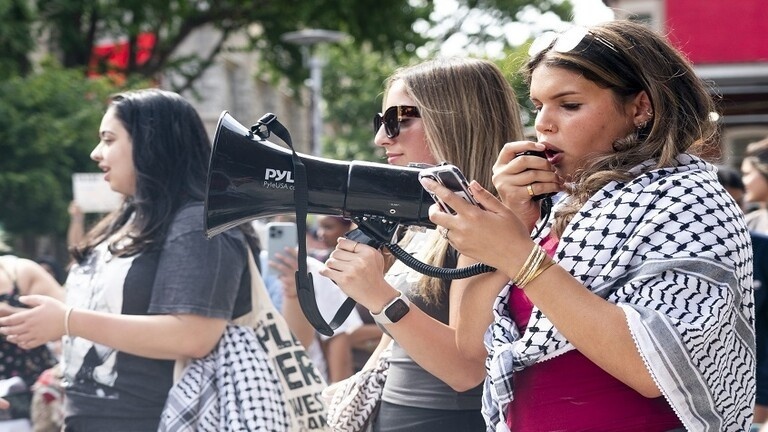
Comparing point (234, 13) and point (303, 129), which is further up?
point (234, 13)

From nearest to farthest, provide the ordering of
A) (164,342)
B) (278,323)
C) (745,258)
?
(745,258) < (164,342) < (278,323)

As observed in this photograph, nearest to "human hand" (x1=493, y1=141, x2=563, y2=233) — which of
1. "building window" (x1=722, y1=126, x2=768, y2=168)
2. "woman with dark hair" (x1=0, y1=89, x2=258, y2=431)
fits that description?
"woman with dark hair" (x1=0, y1=89, x2=258, y2=431)

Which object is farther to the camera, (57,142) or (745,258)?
(57,142)

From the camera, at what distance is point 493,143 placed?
9.27ft

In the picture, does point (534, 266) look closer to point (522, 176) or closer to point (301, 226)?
point (522, 176)

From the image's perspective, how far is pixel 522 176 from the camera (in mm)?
1978

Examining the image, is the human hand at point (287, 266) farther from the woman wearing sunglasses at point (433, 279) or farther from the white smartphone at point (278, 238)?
the woman wearing sunglasses at point (433, 279)

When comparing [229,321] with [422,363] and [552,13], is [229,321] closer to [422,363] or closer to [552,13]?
[422,363]

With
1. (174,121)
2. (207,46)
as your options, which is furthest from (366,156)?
(174,121)

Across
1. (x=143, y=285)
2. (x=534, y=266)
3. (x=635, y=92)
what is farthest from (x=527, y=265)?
(x=143, y=285)

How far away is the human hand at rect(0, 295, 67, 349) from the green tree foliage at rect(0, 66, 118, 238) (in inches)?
313

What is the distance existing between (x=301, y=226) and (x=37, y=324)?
1.10 meters

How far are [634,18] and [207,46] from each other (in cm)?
2186

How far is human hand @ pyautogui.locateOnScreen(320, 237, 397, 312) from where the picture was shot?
238 centimetres
